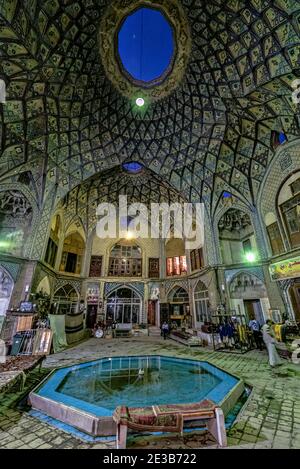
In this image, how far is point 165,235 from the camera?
2080cm

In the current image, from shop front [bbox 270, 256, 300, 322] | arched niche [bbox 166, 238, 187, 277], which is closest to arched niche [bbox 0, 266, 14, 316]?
arched niche [bbox 166, 238, 187, 277]

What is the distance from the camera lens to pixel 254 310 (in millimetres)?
12812

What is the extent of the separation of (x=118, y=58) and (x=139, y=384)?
15.9 m

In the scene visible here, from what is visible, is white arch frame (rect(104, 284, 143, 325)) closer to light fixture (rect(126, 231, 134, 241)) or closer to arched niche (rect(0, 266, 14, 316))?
light fixture (rect(126, 231, 134, 241))

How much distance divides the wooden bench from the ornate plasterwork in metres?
15.2

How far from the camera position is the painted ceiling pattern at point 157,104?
8.56 metres

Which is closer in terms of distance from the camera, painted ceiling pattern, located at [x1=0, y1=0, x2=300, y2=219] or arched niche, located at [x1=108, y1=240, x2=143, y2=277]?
painted ceiling pattern, located at [x1=0, y1=0, x2=300, y2=219]

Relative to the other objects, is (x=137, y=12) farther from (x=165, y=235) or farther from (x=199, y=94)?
(x=165, y=235)

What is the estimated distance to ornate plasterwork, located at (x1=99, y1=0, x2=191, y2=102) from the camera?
33.5 ft

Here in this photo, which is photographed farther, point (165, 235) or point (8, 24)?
point (165, 235)

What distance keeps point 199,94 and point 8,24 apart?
31.8 ft

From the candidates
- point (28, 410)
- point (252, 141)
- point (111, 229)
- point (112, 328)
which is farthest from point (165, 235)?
point (28, 410)

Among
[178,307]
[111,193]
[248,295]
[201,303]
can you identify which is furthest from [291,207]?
[111,193]

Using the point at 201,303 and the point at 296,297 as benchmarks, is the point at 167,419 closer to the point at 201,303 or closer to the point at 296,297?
the point at 296,297
